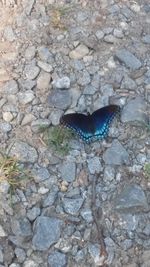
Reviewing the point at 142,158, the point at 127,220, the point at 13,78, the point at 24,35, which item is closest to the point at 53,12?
the point at 24,35

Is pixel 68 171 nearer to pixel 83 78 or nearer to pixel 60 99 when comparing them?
pixel 60 99

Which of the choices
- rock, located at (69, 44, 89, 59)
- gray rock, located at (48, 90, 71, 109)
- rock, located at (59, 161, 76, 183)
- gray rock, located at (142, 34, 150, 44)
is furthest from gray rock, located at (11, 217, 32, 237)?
gray rock, located at (142, 34, 150, 44)

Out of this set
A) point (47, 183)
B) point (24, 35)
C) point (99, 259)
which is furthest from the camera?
point (24, 35)

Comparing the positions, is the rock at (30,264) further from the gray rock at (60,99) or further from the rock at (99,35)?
the rock at (99,35)

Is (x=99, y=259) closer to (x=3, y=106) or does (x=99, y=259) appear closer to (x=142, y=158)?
(x=142, y=158)

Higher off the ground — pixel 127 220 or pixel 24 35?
pixel 24 35

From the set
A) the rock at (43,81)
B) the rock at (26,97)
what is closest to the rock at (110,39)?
the rock at (43,81)

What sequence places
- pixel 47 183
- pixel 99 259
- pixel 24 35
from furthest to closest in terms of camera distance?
pixel 24 35 < pixel 47 183 < pixel 99 259
